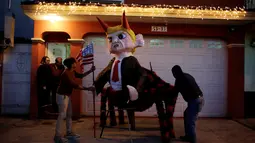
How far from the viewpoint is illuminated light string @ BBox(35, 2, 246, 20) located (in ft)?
26.8

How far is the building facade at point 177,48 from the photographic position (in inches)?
358

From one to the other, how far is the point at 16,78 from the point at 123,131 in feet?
13.2

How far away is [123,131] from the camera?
298 inches

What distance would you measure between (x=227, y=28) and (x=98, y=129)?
497 centimetres

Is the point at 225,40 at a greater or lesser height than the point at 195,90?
greater

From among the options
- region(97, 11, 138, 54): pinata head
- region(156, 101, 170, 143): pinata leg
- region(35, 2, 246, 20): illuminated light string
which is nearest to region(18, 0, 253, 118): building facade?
region(35, 2, 246, 20): illuminated light string

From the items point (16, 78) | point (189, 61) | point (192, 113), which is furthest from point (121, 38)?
point (16, 78)

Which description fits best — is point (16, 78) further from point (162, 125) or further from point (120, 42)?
point (162, 125)

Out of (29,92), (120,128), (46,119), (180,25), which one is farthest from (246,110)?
(29,92)

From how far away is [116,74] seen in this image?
672 cm

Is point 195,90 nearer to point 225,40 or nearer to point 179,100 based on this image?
point 179,100

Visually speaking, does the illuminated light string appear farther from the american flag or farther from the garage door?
the american flag

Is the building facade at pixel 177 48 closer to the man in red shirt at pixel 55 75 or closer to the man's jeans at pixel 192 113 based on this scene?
the man in red shirt at pixel 55 75

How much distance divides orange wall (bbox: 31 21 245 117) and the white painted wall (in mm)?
465
